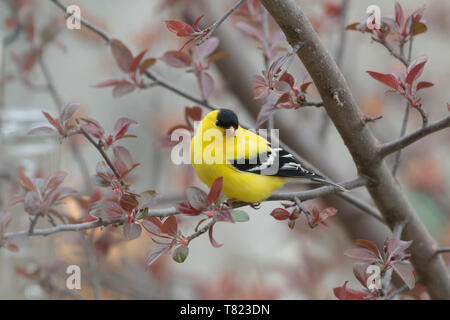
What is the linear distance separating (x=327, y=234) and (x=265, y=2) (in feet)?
4.74

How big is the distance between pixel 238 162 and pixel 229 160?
0.02 metres

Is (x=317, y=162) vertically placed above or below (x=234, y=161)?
above

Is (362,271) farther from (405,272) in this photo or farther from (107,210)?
(107,210)

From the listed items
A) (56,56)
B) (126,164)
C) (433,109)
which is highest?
(56,56)

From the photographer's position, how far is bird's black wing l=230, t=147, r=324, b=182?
2.57 ft

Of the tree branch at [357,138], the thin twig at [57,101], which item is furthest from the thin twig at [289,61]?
the thin twig at [57,101]

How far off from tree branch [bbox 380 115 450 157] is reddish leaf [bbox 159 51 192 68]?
364 millimetres

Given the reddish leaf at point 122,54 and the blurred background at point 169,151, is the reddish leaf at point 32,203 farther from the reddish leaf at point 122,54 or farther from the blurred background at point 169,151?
the reddish leaf at point 122,54

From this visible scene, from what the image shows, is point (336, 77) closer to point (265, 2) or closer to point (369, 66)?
point (265, 2)

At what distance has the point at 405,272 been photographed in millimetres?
573

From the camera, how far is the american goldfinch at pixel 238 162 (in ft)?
2.61

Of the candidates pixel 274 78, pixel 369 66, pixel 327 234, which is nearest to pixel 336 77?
pixel 274 78

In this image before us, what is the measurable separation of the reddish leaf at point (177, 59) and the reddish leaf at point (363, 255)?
1.38 ft

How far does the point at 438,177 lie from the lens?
1.86 m
